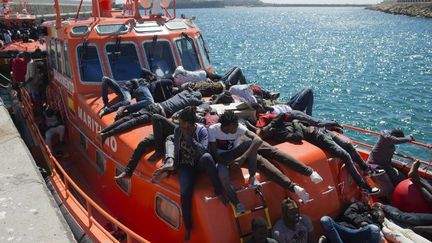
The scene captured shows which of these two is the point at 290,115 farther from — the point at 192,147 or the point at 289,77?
the point at 289,77

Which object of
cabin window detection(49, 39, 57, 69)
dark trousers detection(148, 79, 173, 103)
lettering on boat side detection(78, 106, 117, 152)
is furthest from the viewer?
cabin window detection(49, 39, 57, 69)

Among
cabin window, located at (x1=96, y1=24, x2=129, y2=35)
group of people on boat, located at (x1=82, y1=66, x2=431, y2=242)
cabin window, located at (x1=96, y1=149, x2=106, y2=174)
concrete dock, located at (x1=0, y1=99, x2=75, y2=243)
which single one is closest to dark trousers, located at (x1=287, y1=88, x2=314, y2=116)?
group of people on boat, located at (x1=82, y1=66, x2=431, y2=242)

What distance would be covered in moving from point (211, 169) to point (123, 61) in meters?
4.69

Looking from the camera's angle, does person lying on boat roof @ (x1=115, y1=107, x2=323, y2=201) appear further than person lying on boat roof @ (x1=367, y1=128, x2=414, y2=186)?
No

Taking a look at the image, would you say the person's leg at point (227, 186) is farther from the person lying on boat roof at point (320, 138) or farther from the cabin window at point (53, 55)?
the cabin window at point (53, 55)

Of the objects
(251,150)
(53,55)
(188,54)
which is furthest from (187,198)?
(53,55)

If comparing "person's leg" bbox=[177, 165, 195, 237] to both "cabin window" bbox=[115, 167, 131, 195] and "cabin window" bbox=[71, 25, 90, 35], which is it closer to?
"cabin window" bbox=[115, 167, 131, 195]

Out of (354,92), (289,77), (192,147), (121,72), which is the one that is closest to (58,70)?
(121,72)

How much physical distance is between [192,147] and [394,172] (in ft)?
13.8

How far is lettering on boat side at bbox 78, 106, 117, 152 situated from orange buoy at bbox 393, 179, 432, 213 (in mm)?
4864

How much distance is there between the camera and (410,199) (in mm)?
7035

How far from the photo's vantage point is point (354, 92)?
24844 mm

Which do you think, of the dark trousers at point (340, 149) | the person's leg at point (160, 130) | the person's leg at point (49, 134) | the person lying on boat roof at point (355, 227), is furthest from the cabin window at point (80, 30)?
the person lying on boat roof at point (355, 227)

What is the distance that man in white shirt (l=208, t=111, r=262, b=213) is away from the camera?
5480 mm
